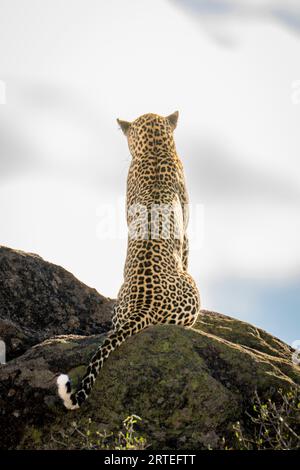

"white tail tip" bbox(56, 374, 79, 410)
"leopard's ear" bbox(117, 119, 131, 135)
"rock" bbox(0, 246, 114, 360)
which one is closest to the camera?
"white tail tip" bbox(56, 374, 79, 410)

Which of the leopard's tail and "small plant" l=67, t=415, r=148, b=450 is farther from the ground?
the leopard's tail

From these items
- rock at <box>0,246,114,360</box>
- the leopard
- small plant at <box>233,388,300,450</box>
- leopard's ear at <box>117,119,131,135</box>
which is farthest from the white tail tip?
leopard's ear at <box>117,119,131,135</box>

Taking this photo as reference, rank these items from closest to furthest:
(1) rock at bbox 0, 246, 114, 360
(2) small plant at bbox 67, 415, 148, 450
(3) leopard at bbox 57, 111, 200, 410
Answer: (2) small plant at bbox 67, 415, 148, 450 → (3) leopard at bbox 57, 111, 200, 410 → (1) rock at bbox 0, 246, 114, 360

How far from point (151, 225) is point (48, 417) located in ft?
13.2

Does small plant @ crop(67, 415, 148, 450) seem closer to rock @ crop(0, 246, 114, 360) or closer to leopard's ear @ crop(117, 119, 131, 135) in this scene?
rock @ crop(0, 246, 114, 360)

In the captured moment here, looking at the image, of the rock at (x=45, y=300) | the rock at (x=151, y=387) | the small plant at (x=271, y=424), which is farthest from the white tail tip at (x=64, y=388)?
the rock at (x=45, y=300)

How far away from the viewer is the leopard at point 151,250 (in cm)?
1466

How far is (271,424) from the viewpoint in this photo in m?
13.4

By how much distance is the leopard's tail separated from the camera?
13.6 metres

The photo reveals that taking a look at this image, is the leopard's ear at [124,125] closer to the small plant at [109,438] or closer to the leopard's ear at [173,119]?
the leopard's ear at [173,119]

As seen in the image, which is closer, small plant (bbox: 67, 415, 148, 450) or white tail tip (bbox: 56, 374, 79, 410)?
small plant (bbox: 67, 415, 148, 450)

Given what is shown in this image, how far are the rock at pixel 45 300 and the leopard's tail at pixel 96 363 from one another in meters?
3.28

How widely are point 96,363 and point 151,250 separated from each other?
2.54 metres
